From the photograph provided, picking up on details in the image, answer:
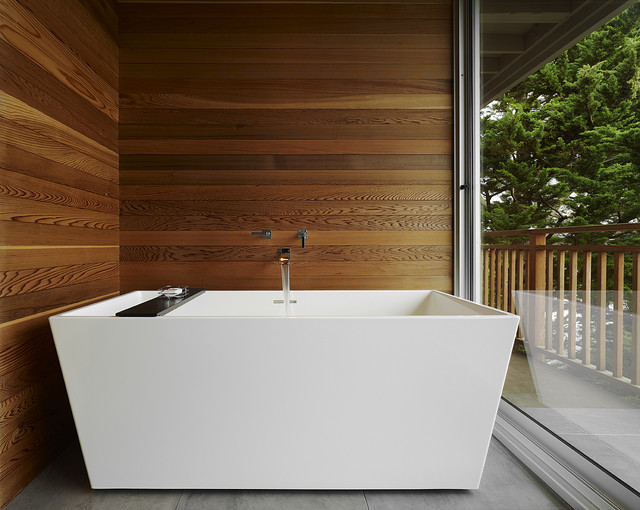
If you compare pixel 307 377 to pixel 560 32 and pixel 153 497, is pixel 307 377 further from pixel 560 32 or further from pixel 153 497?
pixel 560 32

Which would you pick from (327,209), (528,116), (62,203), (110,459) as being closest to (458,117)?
(528,116)

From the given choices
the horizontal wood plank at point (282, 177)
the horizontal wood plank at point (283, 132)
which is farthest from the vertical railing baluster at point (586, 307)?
the horizontal wood plank at point (283, 132)

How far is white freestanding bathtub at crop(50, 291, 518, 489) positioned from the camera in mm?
1387

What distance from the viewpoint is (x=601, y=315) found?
1.36 metres

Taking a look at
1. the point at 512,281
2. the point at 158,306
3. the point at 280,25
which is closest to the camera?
the point at 158,306

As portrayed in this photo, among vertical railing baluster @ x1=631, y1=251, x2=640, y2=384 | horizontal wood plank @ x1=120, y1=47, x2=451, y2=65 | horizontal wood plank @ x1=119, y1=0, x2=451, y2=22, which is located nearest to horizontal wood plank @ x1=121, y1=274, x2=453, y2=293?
vertical railing baluster @ x1=631, y1=251, x2=640, y2=384

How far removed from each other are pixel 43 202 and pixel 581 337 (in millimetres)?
2408

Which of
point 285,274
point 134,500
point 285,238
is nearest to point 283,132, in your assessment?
point 285,238

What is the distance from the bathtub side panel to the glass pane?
1.16ft

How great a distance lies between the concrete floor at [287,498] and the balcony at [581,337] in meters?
0.32

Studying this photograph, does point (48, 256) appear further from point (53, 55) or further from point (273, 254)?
point (273, 254)

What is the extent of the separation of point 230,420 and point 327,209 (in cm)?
151

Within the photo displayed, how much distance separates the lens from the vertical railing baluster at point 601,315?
1343mm

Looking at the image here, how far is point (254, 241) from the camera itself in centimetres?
256
